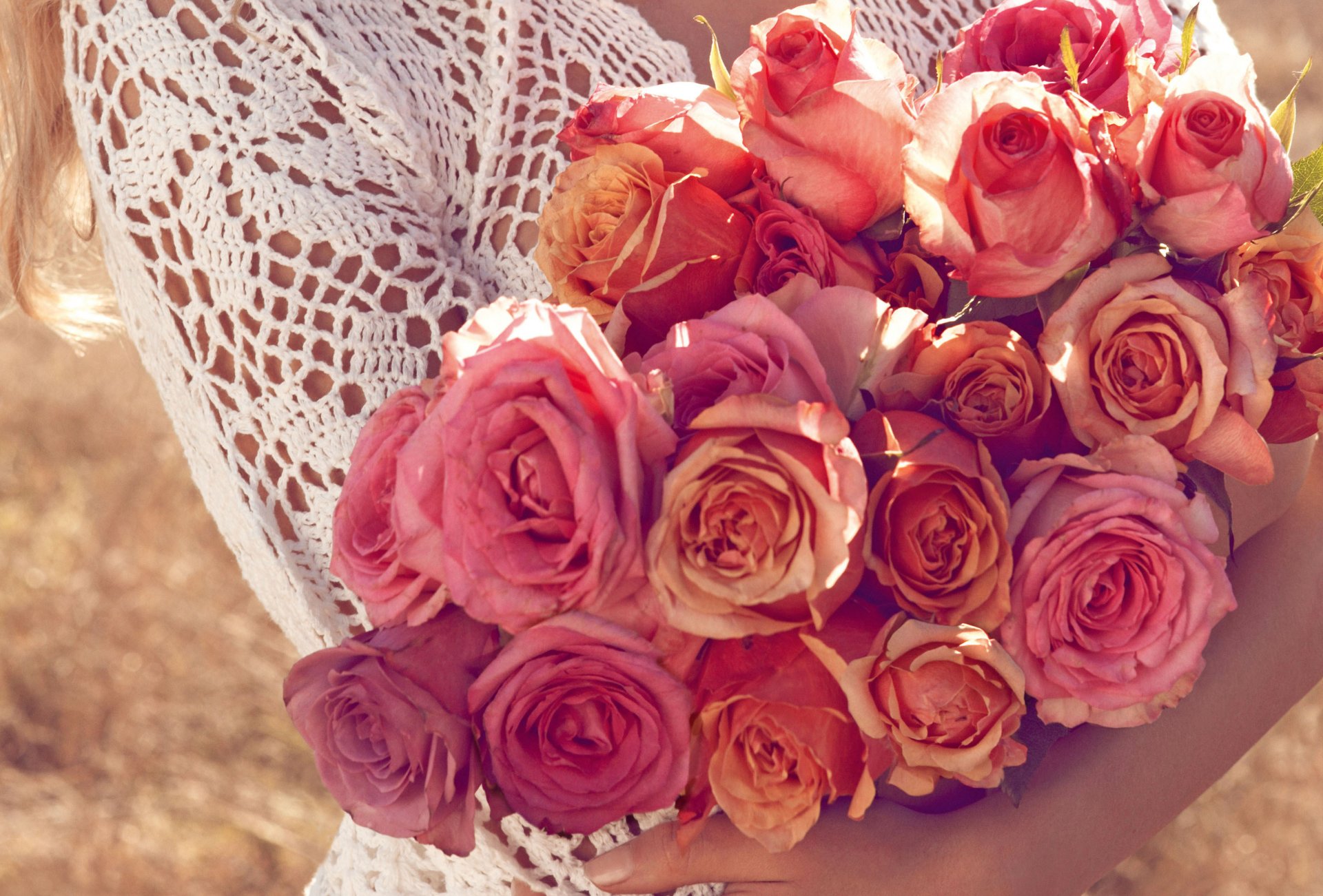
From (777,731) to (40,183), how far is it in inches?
42.1

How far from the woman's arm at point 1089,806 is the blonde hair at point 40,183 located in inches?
37.3

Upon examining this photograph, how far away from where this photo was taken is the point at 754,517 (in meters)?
0.47

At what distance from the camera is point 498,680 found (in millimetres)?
518

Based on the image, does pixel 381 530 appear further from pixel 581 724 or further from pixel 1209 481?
pixel 1209 481

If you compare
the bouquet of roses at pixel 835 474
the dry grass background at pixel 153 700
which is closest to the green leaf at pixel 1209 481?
the bouquet of roses at pixel 835 474

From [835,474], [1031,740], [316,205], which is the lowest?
[1031,740]

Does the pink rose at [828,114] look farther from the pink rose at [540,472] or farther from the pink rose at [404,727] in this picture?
the pink rose at [404,727]

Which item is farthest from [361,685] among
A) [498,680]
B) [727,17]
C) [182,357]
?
[727,17]

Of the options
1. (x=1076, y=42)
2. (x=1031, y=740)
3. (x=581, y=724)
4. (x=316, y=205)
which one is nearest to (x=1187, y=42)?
(x=1076, y=42)

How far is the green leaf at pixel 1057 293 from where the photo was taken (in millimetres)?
589

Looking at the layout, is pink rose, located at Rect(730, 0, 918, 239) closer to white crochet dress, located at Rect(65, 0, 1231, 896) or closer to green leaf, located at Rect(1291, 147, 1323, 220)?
green leaf, located at Rect(1291, 147, 1323, 220)

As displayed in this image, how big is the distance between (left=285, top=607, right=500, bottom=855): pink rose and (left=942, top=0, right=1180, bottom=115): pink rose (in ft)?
1.47

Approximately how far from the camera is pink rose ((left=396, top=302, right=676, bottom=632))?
1.53 feet

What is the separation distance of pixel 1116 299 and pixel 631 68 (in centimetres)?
63
